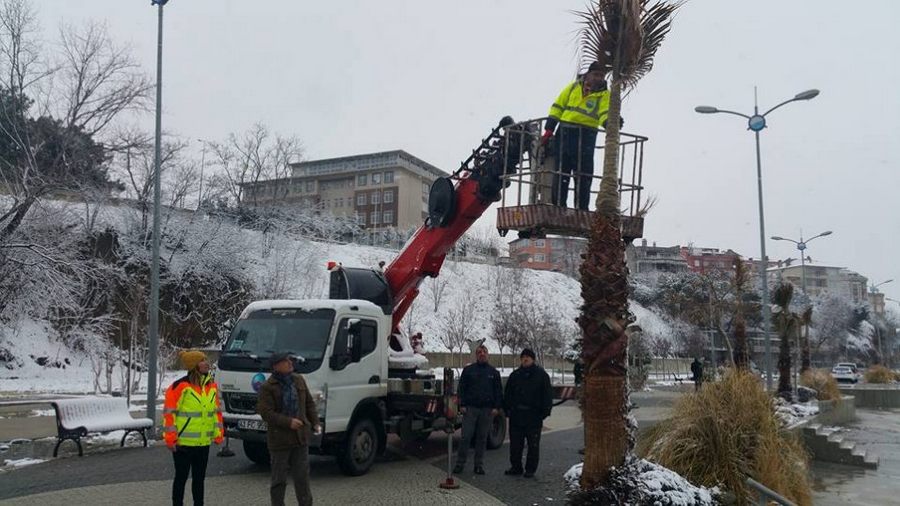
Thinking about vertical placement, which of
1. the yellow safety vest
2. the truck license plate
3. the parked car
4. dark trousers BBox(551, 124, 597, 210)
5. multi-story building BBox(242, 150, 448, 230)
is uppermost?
multi-story building BBox(242, 150, 448, 230)

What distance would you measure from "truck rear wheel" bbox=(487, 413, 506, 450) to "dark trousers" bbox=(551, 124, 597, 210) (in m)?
5.43

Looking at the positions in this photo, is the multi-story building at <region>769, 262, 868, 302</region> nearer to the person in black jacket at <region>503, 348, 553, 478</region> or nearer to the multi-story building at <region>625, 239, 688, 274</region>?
the multi-story building at <region>625, 239, 688, 274</region>

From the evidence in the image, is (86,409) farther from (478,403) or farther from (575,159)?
(575,159)

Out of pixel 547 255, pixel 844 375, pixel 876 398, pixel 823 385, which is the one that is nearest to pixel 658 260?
pixel 547 255

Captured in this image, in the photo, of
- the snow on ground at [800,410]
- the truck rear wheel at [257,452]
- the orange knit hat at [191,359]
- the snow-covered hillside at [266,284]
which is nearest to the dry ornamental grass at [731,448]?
the snow on ground at [800,410]

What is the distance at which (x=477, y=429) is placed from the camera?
10.6 meters

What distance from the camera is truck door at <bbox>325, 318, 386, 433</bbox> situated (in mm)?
9672

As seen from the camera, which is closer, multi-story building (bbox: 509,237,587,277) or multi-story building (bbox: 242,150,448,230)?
multi-story building (bbox: 509,237,587,277)

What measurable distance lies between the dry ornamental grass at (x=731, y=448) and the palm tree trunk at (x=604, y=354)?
4.80ft

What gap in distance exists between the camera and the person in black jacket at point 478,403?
34.3 feet

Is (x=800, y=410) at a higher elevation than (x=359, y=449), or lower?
lower

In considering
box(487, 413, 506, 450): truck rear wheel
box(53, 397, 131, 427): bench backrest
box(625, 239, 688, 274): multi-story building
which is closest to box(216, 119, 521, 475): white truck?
box(487, 413, 506, 450): truck rear wheel

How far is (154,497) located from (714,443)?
6.74 metres

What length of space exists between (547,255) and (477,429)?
86.5 m
